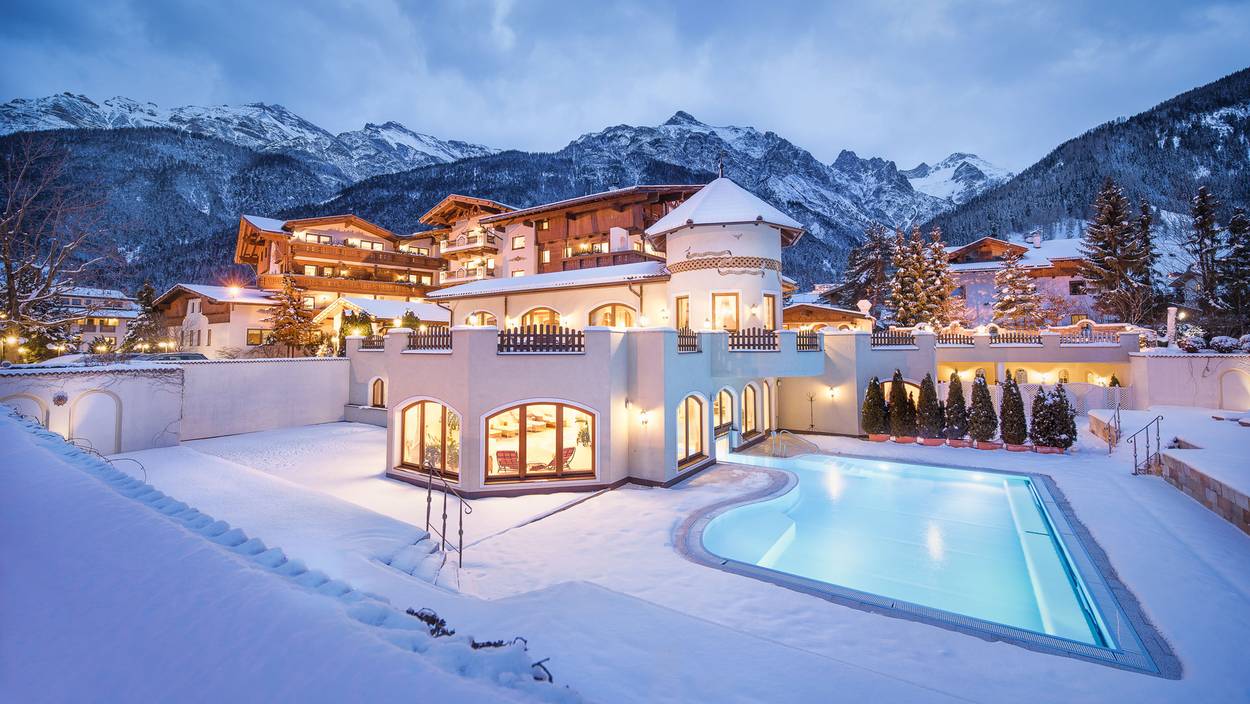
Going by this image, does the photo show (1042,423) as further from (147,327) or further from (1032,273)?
(147,327)

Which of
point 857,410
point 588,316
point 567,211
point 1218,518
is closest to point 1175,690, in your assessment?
point 1218,518

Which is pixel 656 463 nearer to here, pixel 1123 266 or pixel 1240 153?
pixel 1123 266

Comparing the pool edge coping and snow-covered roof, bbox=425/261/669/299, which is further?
snow-covered roof, bbox=425/261/669/299

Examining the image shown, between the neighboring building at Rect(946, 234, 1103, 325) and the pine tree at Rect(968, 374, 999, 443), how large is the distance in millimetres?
26761

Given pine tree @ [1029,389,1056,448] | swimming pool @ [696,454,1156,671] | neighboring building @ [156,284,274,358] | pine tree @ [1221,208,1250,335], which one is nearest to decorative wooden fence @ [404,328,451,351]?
swimming pool @ [696,454,1156,671]

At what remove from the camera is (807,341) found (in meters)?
18.3

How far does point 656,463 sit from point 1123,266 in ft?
136

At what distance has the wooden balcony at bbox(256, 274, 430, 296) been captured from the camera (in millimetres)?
39406

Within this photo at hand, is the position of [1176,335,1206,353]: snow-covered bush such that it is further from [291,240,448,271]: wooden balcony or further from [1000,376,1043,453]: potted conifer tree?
[291,240,448,271]: wooden balcony

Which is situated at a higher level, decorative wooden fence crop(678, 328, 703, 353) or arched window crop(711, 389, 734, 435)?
decorative wooden fence crop(678, 328, 703, 353)

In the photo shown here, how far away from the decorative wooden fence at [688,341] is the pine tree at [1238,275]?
3847 centimetres

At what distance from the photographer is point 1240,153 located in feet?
184

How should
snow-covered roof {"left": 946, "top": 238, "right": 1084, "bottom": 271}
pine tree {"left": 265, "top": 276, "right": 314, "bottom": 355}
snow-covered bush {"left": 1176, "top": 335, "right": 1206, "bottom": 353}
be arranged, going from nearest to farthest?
snow-covered bush {"left": 1176, "top": 335, "right": 1206, "bottom": 353}
pine tree {"left": 265, "top": 276, "right": 314, "bottom": 355}
snow-covered roof {"left": 946, "top": 238, "right": 1084, "bottom": 271}

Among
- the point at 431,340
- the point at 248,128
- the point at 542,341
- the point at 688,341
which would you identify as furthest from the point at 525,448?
the point at 248,128
